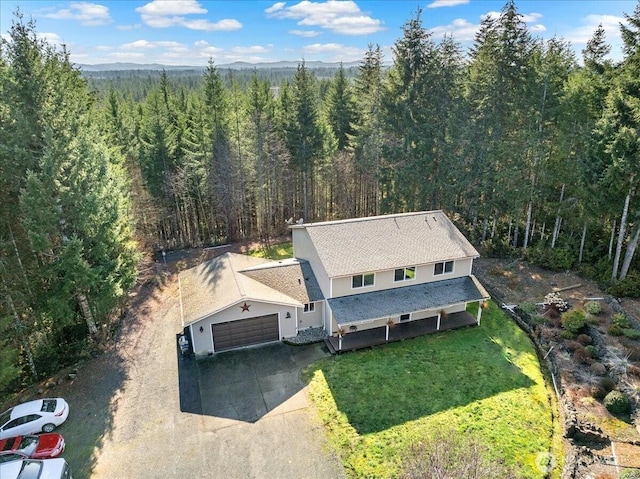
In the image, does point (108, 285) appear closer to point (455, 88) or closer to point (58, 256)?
point (58, 256)

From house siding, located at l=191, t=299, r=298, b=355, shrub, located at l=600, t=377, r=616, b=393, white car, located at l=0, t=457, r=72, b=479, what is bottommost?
shrub, located at l=600, t=377, r=616, b=393

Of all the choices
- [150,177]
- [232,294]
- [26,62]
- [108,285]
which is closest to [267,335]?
[232,294]

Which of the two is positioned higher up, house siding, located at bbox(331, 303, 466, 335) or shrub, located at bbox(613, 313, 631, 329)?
shrub, located at bbox(613, 313, 631, 329)

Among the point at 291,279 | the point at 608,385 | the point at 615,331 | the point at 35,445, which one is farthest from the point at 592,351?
the point at 35,445

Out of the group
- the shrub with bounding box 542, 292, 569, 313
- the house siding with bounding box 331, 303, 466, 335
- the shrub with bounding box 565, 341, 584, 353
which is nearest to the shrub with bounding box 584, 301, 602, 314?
the shrub with bounding box 542, 292, 569, 313

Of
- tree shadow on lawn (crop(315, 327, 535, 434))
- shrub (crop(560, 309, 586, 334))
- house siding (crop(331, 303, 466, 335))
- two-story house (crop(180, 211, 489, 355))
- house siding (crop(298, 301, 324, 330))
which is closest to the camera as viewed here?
tree shadow on lawn (crop(315, 327, 535, 434))

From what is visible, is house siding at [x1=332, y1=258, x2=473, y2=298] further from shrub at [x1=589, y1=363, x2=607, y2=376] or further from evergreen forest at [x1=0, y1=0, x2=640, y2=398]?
evergreen forest at [x1=0, y1=0, x2=640, y2=398]

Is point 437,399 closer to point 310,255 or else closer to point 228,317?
point 310,255
